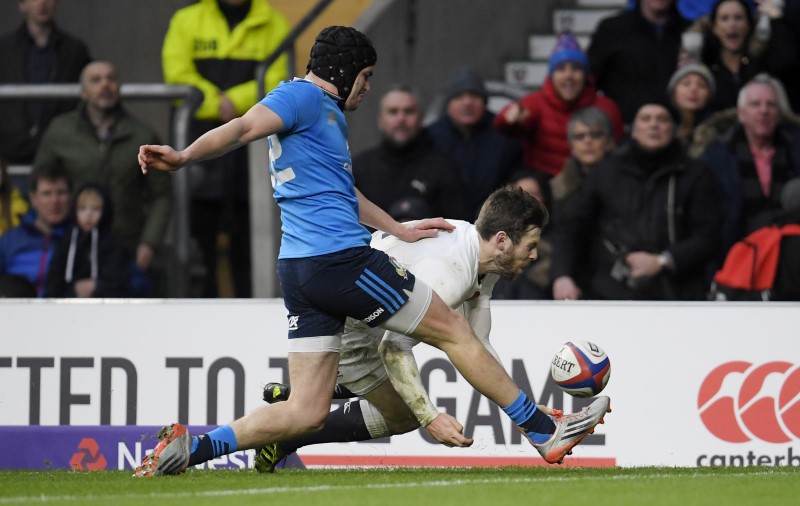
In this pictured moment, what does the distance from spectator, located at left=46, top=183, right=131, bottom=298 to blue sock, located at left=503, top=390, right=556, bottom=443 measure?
4.11 m

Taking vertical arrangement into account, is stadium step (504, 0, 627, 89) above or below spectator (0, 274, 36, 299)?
above

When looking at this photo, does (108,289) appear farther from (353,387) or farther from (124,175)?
(353,387)

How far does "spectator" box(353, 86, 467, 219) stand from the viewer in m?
10.4

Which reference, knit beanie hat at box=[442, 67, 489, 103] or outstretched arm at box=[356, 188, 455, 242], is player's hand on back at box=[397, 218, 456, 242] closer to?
outstretched arm at box=[356, 188, 455, 242]

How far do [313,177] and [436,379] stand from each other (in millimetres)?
2550

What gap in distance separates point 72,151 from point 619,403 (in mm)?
4473

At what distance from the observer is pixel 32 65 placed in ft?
38.4

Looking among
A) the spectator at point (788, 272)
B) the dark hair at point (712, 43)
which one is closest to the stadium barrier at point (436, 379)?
the spectator at point (788, 272)

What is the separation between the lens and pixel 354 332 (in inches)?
287

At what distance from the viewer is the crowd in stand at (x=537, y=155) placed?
32.9ft

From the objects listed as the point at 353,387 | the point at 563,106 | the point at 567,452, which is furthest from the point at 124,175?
the point at 567,452

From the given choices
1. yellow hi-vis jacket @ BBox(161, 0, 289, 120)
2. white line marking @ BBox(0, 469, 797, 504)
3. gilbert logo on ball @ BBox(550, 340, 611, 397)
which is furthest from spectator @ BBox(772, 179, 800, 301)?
yellow hi-vis jacket @ BBox(161, 0, 289, 120)

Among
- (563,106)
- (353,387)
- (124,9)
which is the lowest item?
(353,387)

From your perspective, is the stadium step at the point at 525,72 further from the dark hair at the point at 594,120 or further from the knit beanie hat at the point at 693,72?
the dark hair at the point at 594,120
